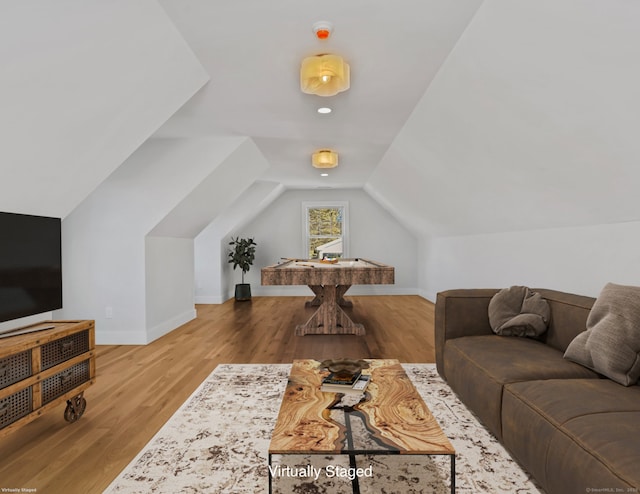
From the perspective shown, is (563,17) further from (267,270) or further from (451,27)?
(267,270)

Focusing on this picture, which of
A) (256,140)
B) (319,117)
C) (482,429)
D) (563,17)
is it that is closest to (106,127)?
(319,117)

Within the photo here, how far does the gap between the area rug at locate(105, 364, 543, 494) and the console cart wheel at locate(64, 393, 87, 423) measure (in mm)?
596

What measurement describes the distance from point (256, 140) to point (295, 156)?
929 mm

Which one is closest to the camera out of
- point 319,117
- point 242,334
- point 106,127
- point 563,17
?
point 563,17

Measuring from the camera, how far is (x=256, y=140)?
4.87 m

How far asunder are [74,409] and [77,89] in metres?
1.89

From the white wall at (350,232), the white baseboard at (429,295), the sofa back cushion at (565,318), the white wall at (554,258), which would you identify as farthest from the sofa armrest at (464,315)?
the white wall at (350,232)

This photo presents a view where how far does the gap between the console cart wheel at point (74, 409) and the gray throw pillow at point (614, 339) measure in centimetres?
290

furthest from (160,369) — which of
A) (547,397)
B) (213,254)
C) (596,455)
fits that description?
(213,254)

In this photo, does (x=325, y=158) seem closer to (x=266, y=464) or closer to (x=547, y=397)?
(x=266, y=464)

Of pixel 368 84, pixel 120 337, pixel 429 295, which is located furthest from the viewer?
pixel 429 295

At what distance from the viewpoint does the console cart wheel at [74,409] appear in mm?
2613

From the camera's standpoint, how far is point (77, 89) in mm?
2291

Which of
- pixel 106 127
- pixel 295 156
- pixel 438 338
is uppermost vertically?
pixel 295 156
